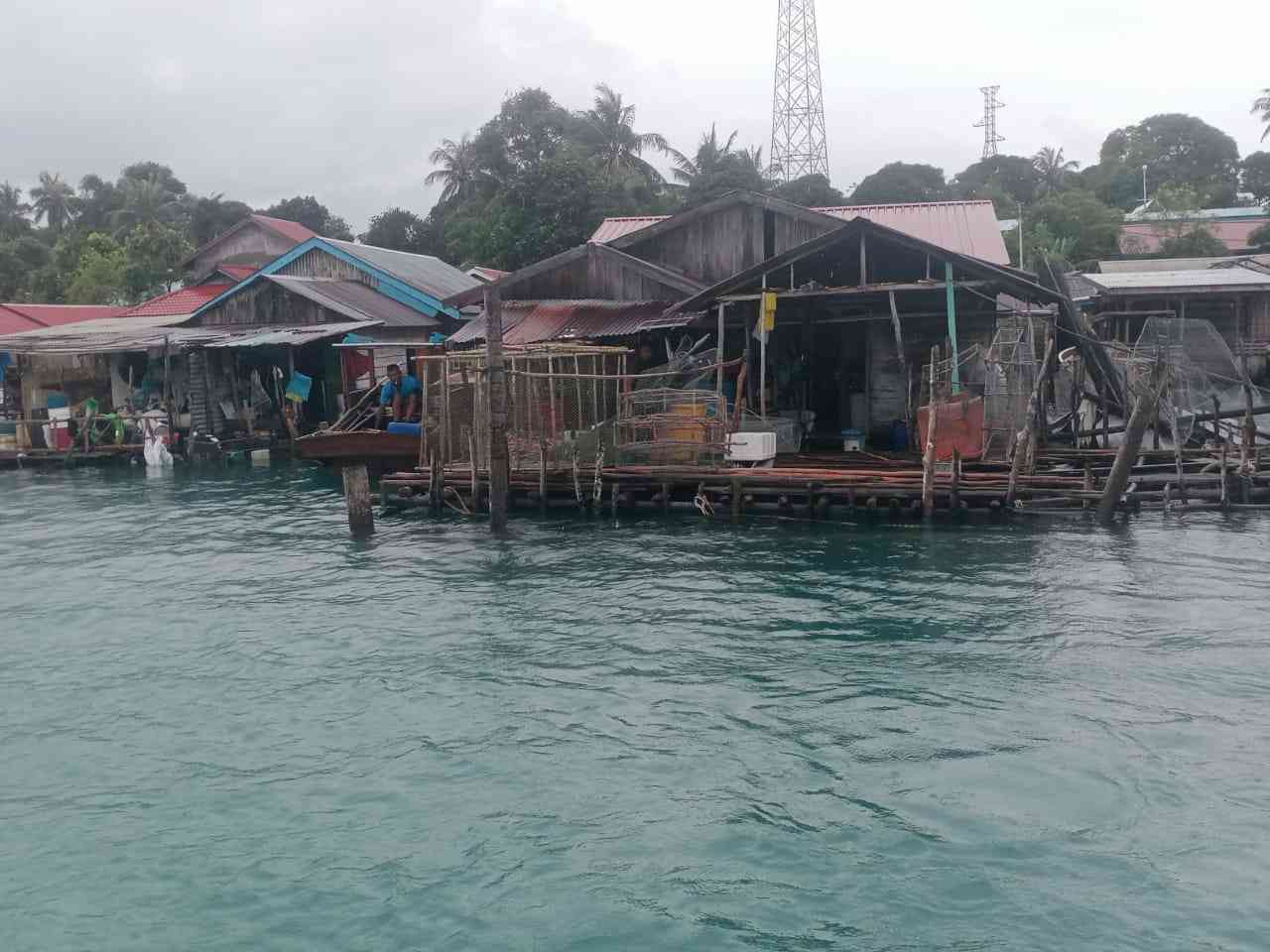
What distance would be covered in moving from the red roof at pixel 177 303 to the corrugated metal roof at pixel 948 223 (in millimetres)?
17444

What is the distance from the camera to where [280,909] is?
7422mm

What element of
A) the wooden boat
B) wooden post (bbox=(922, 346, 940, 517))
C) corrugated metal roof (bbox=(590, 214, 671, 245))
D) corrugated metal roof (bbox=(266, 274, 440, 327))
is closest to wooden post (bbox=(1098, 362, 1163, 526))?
wooden post (bbox=(922, 346, 940, 517))

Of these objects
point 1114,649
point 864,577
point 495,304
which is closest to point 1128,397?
point 864,577

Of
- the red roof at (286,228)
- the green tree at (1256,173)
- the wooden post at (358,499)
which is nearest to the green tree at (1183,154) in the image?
the green tree at (1256,173)

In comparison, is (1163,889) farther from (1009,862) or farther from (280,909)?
(280,909)

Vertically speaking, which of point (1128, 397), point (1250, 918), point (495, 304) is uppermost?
point (495, 304)

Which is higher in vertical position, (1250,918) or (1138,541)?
(1138,541)

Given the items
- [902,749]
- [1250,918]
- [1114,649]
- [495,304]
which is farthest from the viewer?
[495,304]

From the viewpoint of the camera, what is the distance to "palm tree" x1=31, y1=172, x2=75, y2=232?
64688 millimetres

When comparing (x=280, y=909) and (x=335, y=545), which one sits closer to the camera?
(x=280, y=909)

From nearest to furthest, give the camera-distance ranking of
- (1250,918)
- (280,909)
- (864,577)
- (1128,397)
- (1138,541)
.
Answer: (1250,918) < (280,909) < (864,577) < (1138,541) < (1128,397)

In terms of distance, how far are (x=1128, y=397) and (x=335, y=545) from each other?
14669 mm

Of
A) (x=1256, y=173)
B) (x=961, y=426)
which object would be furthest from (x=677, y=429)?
(x=1256, y=173)

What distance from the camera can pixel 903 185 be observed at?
2152 inches
